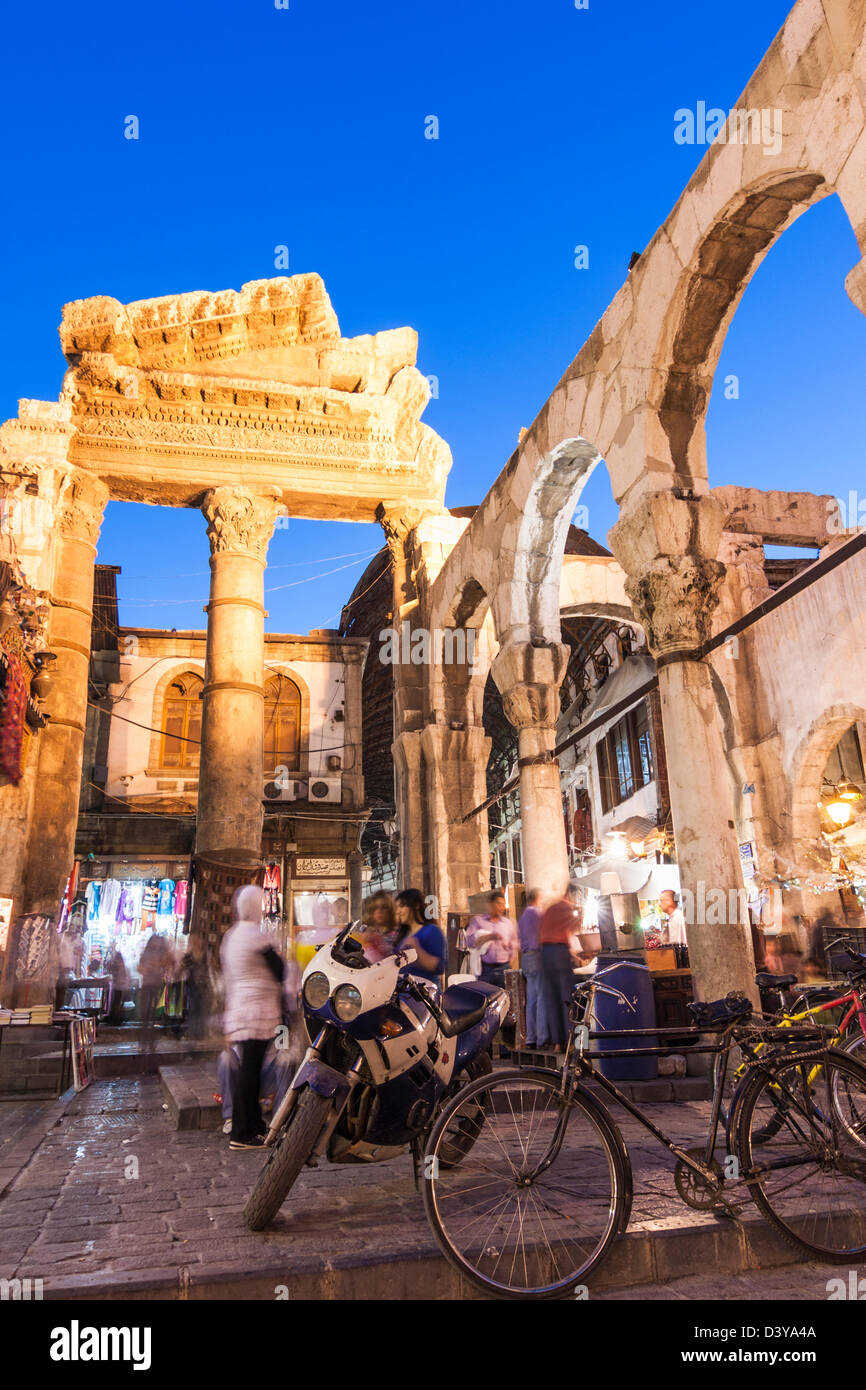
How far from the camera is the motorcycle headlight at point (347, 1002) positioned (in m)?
3.43

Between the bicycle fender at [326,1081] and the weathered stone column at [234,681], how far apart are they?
353 inches

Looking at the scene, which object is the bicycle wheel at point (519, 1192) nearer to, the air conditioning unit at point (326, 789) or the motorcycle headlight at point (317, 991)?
the motorcycle headlight at point (317, 991)

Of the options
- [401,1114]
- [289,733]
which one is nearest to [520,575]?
[401,1114]

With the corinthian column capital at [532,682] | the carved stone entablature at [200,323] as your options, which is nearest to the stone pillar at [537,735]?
the corinthian column capital at [532,682]

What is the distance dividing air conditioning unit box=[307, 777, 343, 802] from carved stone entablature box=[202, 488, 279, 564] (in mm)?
8739

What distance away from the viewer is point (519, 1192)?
297 centimetres

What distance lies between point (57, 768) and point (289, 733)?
9548mm

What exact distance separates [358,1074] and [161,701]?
61.3 feet

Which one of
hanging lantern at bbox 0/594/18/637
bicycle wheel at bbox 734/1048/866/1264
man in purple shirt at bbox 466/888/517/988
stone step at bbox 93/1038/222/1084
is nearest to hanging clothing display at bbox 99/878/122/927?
stone step at bbox 93/1038/222/1084
